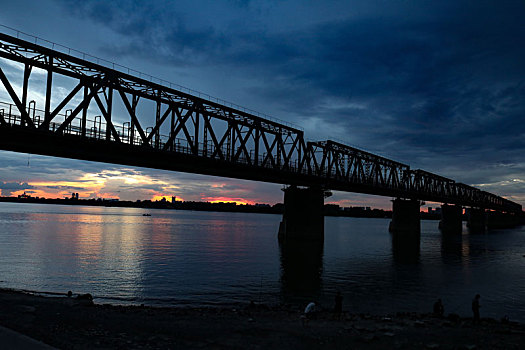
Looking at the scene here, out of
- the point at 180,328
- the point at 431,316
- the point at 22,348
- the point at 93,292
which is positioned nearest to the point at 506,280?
the point at 431,316

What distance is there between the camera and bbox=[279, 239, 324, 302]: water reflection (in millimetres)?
35188

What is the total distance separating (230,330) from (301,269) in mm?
30481

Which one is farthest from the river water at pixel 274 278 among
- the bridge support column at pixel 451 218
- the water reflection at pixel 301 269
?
the bridge support column at pixel 451 218

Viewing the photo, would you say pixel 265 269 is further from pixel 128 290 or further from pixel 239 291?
pixel 128 290

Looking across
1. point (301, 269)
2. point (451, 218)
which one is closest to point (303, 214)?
point (301, 269)

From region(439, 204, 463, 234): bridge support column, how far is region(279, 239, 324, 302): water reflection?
364ft

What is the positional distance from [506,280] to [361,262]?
19.8m

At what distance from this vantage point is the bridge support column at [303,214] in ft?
252

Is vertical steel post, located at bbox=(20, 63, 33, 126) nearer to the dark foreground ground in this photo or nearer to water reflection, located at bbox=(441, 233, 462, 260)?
the dark foreground ground

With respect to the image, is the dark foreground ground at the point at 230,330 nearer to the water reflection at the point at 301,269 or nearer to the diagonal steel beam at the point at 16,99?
the water reflection at the point at 301,269

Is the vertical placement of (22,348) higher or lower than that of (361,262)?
higher

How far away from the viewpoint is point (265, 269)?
48.2 m

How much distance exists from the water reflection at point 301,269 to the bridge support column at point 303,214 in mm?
1567

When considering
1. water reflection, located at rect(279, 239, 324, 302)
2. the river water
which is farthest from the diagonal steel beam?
water reflection, located at rect(279, 239, 324, 302)
